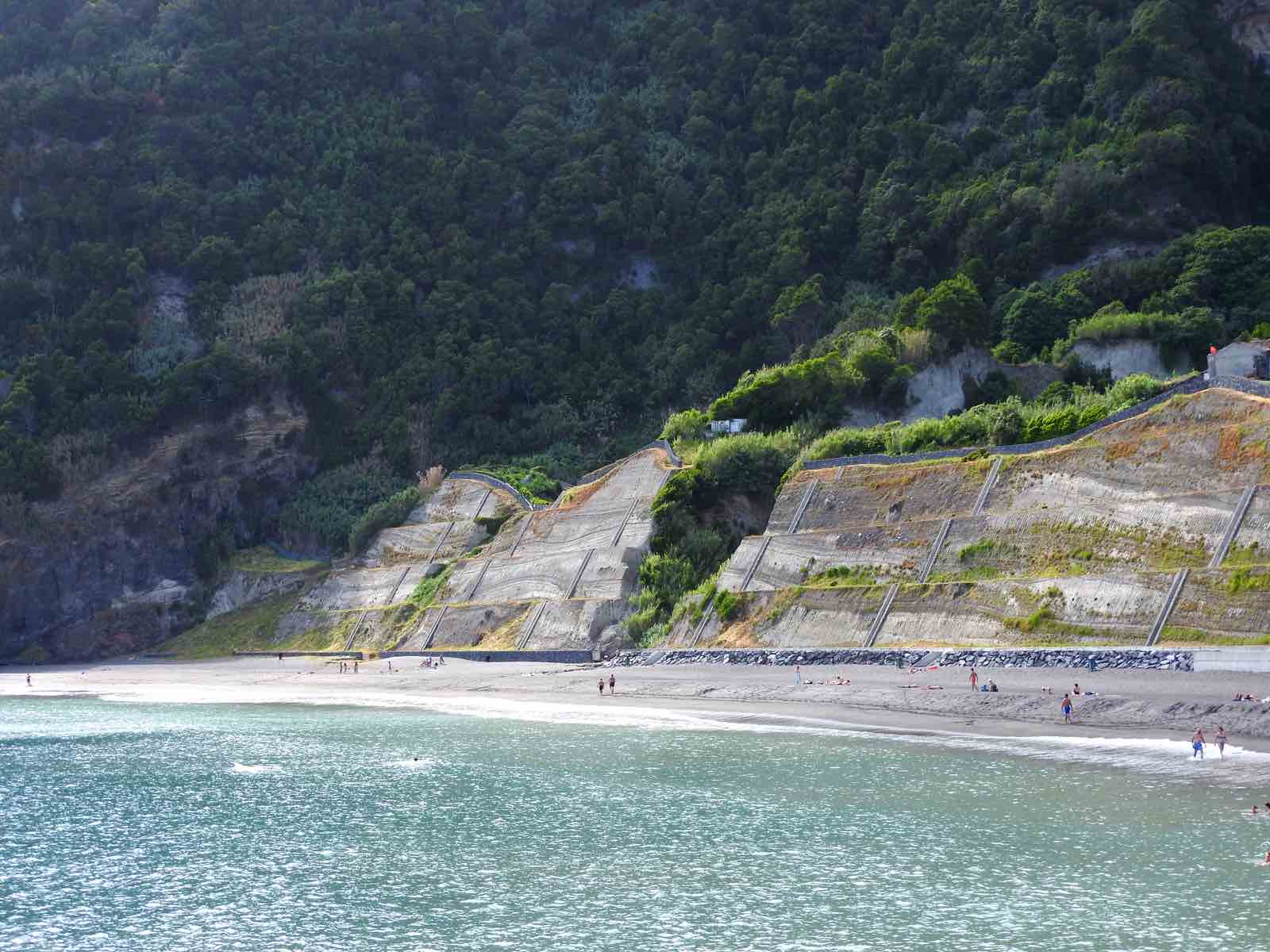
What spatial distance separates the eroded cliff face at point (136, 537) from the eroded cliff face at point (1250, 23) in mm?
61183

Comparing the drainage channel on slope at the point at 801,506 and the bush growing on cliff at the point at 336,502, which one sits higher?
the bush growing on cliff at the point at 336,502

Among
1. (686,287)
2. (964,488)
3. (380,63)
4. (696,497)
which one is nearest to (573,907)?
(964,488)

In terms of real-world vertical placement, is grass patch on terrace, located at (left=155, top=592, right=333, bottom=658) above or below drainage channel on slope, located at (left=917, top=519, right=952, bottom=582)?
below

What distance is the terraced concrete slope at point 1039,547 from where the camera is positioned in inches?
1280

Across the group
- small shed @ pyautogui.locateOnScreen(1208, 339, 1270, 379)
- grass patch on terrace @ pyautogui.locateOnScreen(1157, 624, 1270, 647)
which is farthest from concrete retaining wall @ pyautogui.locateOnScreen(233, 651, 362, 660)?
grass patch on terrace @ pyautogui.locateOnScreen(1157, 624, 1270, 647)

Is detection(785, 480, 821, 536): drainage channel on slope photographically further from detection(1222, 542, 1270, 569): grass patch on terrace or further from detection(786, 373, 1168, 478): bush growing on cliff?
detection(1222, 542, 1270, 569): grass patch on terrace

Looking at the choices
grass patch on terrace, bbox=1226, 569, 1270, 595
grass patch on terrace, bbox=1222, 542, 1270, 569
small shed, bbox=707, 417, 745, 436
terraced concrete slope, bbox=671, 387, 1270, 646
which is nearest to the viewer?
grass patch on terrace, bbox=1226, 569, 1270, 595

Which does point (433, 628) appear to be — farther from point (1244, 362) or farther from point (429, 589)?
point (1244, 362)

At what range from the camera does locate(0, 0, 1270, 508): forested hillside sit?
7531 cm

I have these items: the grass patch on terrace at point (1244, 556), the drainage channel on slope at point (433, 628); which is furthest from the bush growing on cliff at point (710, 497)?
the grass patch on terrace at point (1244, 556)

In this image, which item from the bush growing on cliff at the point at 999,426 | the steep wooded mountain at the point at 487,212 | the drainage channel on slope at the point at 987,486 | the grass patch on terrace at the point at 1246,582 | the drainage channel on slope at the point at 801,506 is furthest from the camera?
the steep wooded mountain at the point at 487,212

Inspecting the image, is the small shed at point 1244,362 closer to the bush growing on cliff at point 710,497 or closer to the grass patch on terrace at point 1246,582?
the bush growing on cliff at point 710,497

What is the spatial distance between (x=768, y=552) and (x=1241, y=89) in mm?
51065

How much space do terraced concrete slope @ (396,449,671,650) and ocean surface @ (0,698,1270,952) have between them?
16519mm
